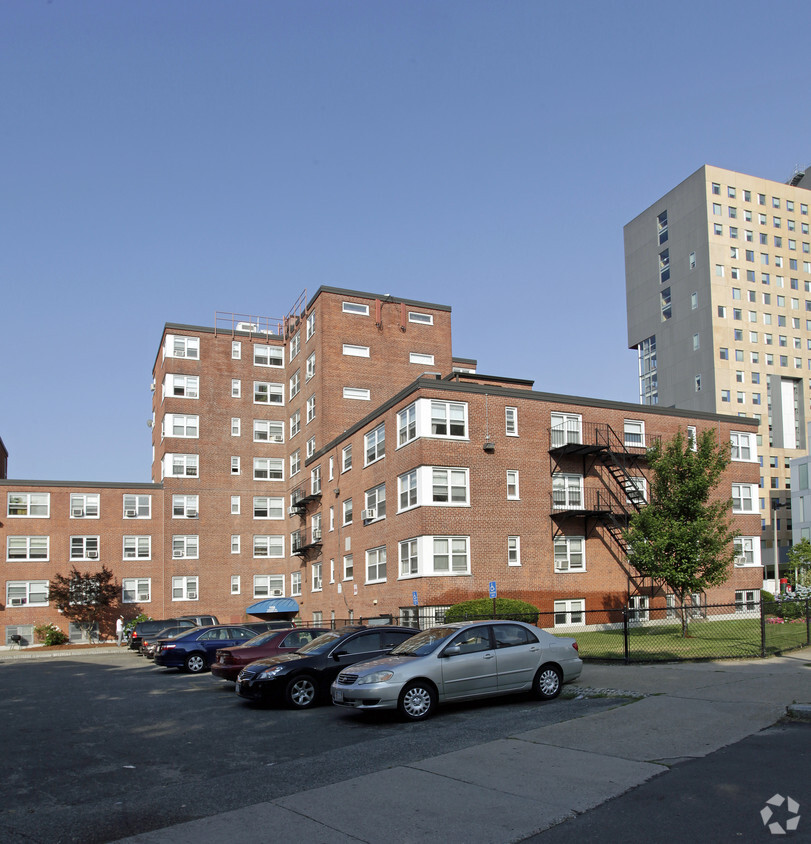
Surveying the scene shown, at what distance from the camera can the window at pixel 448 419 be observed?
3503cm

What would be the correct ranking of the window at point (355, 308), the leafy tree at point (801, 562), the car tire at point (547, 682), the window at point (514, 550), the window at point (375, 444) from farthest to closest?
the window at point (355, 308), the leafy tree at point (801, 562), the window at point (375, 444), the window at point (514, 550), the car tire at point (547, 682)

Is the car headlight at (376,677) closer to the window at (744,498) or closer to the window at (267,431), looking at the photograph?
the window at (744,498)

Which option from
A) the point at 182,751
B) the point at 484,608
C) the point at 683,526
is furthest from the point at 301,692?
the point at 683,526

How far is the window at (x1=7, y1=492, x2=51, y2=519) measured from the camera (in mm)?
53406

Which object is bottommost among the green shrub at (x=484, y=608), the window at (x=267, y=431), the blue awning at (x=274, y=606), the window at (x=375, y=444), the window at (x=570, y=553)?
the blue awning at (x=274, y=606)

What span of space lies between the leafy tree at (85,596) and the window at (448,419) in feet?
93.0

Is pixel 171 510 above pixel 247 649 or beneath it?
above

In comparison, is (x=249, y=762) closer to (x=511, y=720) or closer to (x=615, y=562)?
(x=511, y=720)

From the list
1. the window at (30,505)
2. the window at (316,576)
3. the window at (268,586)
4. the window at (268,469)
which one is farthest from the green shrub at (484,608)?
the window at (30,505)

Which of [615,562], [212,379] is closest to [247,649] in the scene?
[615,562]

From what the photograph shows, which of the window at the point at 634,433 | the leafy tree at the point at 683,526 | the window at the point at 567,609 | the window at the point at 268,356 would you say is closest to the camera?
the leafy tree at the point at 683,526

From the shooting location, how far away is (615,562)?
38188 mm

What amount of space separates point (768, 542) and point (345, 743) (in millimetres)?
94443

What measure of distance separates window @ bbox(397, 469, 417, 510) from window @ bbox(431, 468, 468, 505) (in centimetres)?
92
